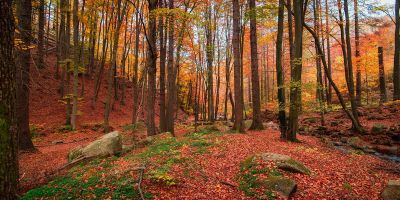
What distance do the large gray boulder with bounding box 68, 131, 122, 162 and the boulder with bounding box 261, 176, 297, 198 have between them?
612 centimetres

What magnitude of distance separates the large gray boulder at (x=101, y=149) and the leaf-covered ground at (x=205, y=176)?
63cm

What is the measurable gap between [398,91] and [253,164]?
61.0ft

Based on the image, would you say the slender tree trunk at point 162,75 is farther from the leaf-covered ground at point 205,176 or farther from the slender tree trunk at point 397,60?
the slender tree trunk at point 397,60

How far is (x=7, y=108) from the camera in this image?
332 centimetres

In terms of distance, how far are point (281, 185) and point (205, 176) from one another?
6.53 feet

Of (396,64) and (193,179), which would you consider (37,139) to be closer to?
(193,179)

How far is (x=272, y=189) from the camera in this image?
551cm

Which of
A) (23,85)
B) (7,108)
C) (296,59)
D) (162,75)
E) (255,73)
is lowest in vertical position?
(7,108)

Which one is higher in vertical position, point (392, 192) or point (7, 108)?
point (7, 108)

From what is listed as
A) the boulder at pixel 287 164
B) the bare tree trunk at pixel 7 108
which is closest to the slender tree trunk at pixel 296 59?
the boulder at pixel 287 164

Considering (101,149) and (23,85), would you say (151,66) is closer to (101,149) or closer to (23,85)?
(101,149)

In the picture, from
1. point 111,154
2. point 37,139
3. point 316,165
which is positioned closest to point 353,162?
point 316,165

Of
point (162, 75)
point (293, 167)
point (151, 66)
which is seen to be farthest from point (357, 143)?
point (151, 66)

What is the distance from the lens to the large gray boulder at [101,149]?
8.61 m
